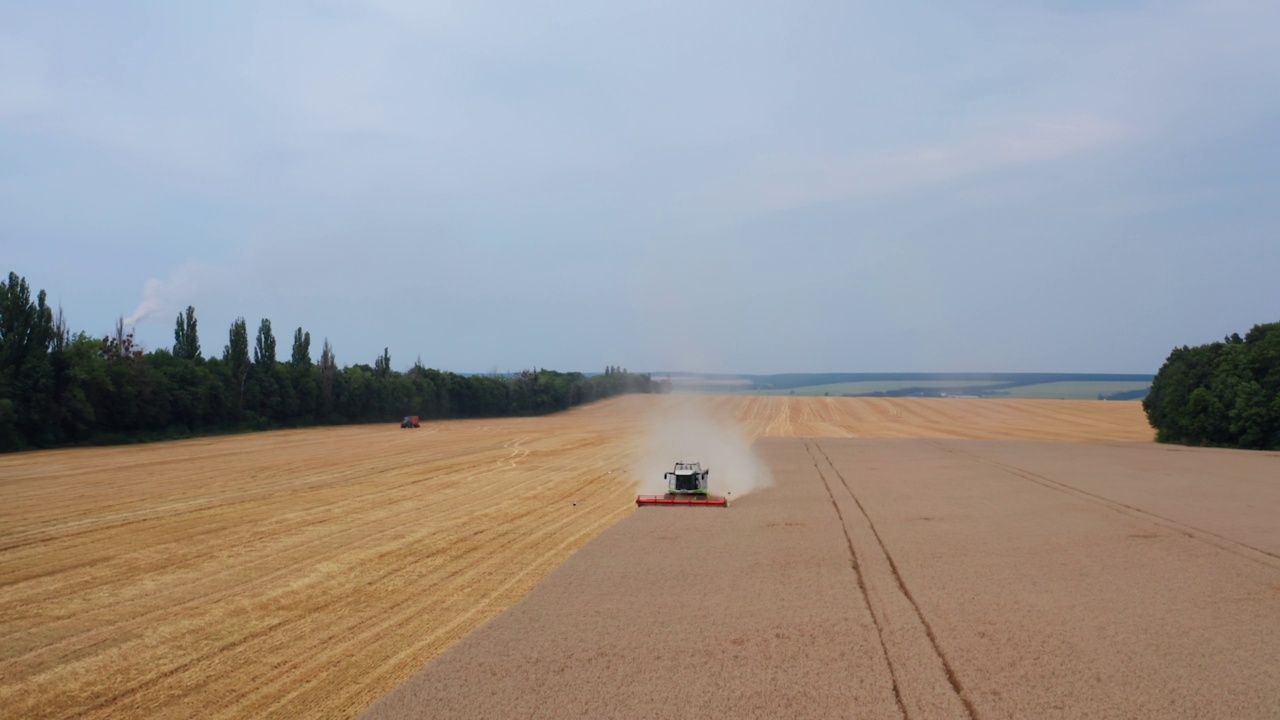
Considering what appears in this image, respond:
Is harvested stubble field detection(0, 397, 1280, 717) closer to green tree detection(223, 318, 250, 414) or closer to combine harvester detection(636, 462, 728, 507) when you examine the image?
combine harvester detection(636, 462, 728, 507)

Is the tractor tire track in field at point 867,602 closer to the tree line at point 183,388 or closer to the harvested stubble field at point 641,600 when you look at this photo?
the harvested stubble field at point 641,600

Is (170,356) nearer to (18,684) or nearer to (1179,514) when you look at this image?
(18,684)

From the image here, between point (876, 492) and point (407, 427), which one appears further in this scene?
point (407, 427)

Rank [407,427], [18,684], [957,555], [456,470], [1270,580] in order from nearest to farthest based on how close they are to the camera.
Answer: [18,684] < [1270,580] < [957,555] < [456,470] < [407,427]

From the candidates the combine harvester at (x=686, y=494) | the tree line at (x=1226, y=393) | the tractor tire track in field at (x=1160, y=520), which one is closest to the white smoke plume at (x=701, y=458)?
the combine harvester at (x=686, y=494)

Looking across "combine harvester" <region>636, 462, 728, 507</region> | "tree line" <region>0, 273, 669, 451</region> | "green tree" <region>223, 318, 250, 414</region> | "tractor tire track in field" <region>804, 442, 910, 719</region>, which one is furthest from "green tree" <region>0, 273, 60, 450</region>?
"tractor tire track in field" <region>804, 442, 910, 719</region>

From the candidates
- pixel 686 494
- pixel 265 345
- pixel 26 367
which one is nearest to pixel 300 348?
pixel 265 345

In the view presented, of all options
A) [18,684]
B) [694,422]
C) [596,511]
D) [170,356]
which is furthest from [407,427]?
[18,684]
